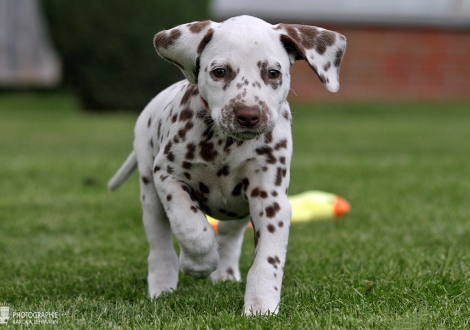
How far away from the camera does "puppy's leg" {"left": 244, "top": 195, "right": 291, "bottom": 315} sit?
3.51 metres

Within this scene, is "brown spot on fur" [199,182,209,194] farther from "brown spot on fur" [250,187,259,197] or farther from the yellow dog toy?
the yellow dog toy

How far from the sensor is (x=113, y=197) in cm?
778

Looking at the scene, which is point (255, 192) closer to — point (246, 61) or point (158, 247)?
point (246, 61)

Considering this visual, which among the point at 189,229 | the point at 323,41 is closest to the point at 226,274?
the point at 189,229

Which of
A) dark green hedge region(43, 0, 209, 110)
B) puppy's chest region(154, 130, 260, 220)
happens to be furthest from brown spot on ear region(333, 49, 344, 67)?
dark green hedge region(43, 0, 209, 110)

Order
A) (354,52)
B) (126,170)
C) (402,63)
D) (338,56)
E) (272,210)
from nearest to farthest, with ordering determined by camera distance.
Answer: (272,210)
(338,56)
(126,170)
(354,52)
(402,63)

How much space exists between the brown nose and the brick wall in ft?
63.8

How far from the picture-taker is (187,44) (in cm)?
380

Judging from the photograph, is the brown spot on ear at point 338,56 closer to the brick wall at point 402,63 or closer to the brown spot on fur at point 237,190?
the brown spot on fur at point 237,190

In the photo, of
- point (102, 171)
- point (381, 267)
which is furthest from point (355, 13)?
point (381, 267)

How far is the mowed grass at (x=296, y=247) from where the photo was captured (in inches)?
139

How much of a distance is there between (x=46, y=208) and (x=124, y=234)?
1.46 metres

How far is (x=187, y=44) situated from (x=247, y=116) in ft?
1.95

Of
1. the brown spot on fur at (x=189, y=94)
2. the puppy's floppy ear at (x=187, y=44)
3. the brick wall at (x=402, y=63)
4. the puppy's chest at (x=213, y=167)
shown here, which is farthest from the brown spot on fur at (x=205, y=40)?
the brick wall at (x=402, y=63)
